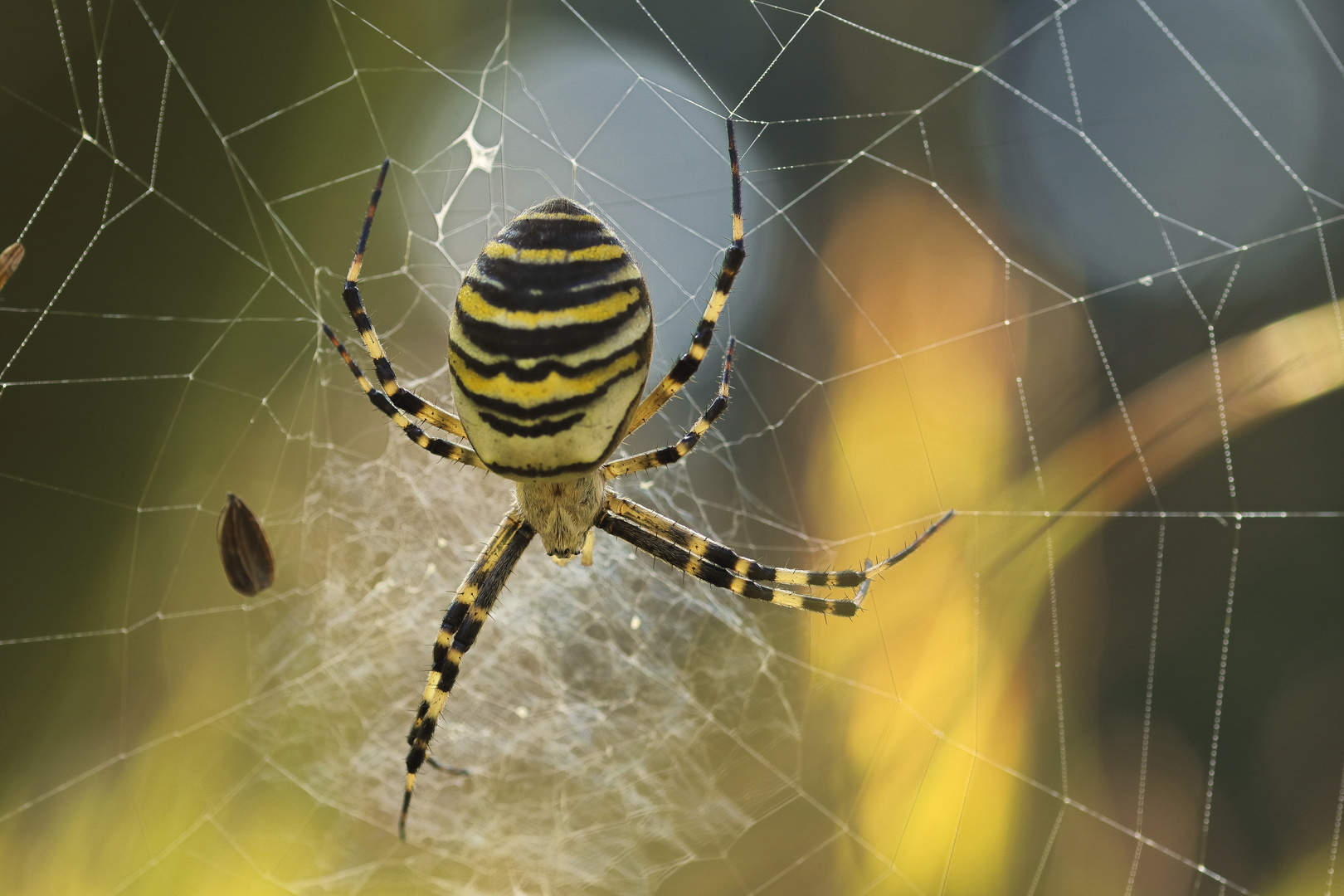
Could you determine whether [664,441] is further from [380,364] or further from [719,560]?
[380,364]

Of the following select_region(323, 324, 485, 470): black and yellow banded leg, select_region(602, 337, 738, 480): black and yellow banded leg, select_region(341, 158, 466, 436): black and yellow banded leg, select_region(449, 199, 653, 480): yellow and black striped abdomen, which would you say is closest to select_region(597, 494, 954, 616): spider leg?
select_region(602, 337, 738, 480): black and yellow banded leg

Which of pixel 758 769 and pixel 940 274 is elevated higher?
pixel 940 274

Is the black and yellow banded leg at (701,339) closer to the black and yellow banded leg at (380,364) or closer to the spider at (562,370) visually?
the spider at (562,370)

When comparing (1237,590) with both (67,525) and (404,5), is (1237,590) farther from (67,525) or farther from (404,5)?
(67,525)

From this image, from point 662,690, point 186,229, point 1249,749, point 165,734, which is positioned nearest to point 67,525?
point 165,734

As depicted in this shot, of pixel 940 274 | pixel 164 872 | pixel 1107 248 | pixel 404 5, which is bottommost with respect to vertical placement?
pixel 164 872

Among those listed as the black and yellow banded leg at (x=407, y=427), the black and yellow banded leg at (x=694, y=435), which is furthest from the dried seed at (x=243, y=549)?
the black and yellow banded leg at (x=694, y=435)
